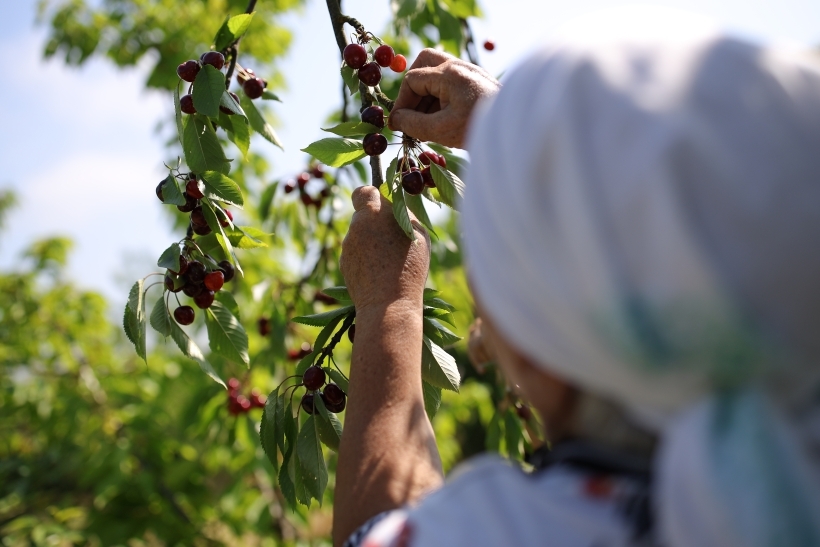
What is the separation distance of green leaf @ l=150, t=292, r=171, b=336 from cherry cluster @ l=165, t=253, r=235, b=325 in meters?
0.04

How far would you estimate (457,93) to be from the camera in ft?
4.66

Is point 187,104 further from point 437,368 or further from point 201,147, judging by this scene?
point 437,368

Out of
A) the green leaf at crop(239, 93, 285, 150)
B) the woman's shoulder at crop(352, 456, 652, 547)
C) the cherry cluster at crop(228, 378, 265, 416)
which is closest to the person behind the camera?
the woman's shoulder at crop(352, 456, 652, 547)

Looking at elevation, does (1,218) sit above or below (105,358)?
below

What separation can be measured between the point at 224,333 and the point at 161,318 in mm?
162

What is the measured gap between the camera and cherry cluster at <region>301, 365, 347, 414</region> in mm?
1548

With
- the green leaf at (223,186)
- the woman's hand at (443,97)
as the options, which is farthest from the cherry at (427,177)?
the green leaf at (223,186)

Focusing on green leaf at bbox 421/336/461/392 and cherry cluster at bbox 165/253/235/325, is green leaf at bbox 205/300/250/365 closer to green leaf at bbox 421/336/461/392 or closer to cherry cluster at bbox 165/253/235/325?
cherry cluster at bbox 165/253/235/325

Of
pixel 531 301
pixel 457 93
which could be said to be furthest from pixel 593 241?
pixel 457 93

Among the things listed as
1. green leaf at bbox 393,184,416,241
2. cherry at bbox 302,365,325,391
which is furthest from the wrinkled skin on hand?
cherry at bbox 302,365,325,391

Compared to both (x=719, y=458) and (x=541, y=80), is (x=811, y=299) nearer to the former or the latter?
(x=719, y=458)

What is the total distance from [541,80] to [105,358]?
4.89 meters

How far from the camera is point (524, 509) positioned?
748mm

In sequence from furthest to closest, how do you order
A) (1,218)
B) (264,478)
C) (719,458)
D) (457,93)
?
1. (1,218)
2. (264,478)
3. (457,93)
4. (719,458)
